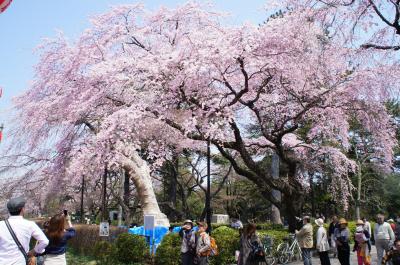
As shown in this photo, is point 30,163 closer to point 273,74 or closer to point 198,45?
point 198,45

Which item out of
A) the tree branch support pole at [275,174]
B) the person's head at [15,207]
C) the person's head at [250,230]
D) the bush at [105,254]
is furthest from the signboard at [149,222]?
the tree branch support pole at [275,174]

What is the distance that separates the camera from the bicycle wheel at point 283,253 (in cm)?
1338

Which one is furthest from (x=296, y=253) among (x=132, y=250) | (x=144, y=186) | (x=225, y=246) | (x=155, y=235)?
(x=144, y=186)

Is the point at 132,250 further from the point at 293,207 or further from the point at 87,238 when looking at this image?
the point at 87,238

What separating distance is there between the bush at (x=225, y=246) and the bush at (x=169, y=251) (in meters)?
1.08

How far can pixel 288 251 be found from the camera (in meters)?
13.8

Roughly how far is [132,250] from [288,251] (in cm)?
518

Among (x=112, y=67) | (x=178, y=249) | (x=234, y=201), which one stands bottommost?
(x=178, y=249)

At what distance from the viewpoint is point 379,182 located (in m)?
36.2

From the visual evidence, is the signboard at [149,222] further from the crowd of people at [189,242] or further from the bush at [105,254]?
the crowd of people at [189,242]

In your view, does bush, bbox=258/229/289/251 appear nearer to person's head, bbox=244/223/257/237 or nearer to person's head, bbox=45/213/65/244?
person's head, bbox=244/223/257/237

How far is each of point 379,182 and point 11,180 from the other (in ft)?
96.5

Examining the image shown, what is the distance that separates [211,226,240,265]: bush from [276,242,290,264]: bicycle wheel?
1.73 m

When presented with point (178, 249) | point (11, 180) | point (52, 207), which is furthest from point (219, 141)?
point (52, 207)
